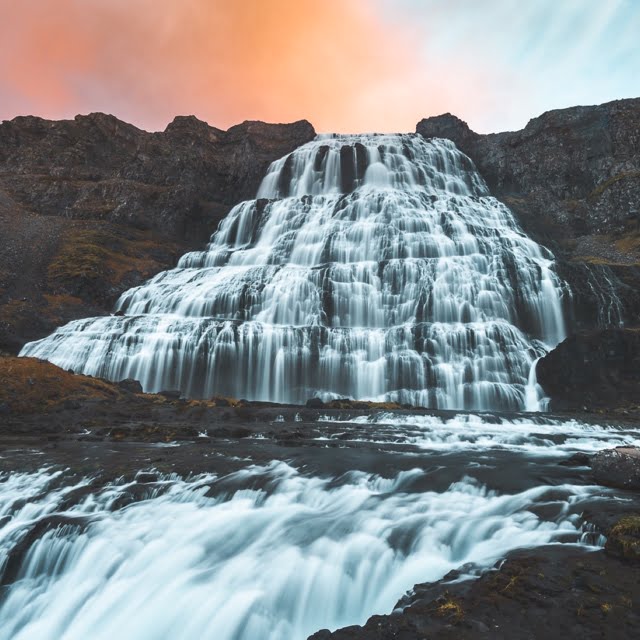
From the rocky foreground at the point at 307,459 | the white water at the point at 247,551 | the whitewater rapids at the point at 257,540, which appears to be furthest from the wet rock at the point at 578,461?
the white water at the point at 247,551

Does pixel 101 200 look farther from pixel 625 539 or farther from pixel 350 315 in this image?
pixel 625 539

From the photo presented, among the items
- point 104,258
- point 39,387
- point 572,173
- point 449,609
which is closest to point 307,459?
point 449,609

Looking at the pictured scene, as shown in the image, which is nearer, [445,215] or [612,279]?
[612,279]

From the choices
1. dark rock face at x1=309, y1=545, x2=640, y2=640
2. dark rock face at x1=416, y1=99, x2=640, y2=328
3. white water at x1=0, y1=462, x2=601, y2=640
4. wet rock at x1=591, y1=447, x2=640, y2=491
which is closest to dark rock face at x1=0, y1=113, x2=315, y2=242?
dark rock face at x1=416, y1=99, x2=640, y2=328

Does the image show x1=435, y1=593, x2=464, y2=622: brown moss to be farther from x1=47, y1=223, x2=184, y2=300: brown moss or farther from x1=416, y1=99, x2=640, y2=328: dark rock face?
x1=416, y1=99, x2=640, y2=328: dark rock face

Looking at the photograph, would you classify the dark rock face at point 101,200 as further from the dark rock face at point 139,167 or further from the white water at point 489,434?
the white water at point 489,434

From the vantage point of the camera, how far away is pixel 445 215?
37531 millimetres

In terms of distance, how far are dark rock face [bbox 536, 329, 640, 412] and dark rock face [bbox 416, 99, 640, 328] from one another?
17.1 metres

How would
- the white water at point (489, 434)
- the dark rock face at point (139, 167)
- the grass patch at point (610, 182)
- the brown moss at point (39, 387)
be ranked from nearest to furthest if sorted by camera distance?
the white water at point (489, 434) < the brown moss at point (39, 387) < the grass patch at point (610, 182) < the dark rock face at point (139, 167)

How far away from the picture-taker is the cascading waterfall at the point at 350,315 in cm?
2328

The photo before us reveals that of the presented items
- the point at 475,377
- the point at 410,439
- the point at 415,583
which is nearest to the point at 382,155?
the point at 475,377

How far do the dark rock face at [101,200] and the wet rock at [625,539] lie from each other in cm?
2793

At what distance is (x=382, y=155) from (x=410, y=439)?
44.6 meters

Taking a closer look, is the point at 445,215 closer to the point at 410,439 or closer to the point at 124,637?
the point at 410,439
